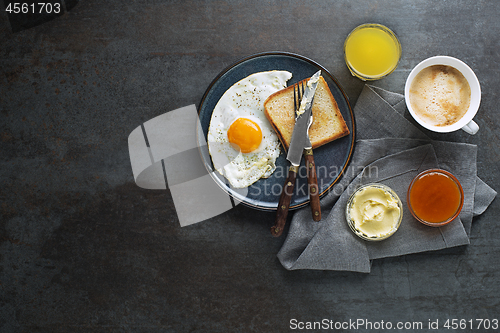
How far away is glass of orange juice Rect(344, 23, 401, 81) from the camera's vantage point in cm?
202

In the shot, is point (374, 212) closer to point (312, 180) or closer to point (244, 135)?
point (312, 180)

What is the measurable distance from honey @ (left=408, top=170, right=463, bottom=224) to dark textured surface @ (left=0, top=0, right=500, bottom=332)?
0.37 meters

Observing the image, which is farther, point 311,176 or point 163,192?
point 163,192

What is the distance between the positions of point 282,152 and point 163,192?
94 cm

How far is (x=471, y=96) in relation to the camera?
1.91 metres

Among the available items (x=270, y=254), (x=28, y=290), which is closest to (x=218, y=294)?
(x=270, y=254)

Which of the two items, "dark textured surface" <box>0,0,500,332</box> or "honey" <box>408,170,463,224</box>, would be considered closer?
"honey" <box>408,170,463,224</box>

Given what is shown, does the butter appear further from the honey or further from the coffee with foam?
the coffee with foam

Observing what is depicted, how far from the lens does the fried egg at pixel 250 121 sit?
6.64ft

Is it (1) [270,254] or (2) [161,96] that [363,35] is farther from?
(1) [270,254]

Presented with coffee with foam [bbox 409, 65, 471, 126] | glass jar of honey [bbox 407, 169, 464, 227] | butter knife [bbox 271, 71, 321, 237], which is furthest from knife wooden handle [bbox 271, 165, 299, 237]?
coffee with foam [bbox 409, 65, 471, 126]

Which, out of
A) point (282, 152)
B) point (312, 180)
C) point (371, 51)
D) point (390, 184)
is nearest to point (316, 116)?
point (282, 152)

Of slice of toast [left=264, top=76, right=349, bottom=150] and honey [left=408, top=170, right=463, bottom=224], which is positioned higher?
slice of toast [left=264, top=76, right=349, bottom=150]

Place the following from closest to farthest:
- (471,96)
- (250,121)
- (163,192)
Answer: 1. (471,96)
2. (250,121)
3. (163,192)
